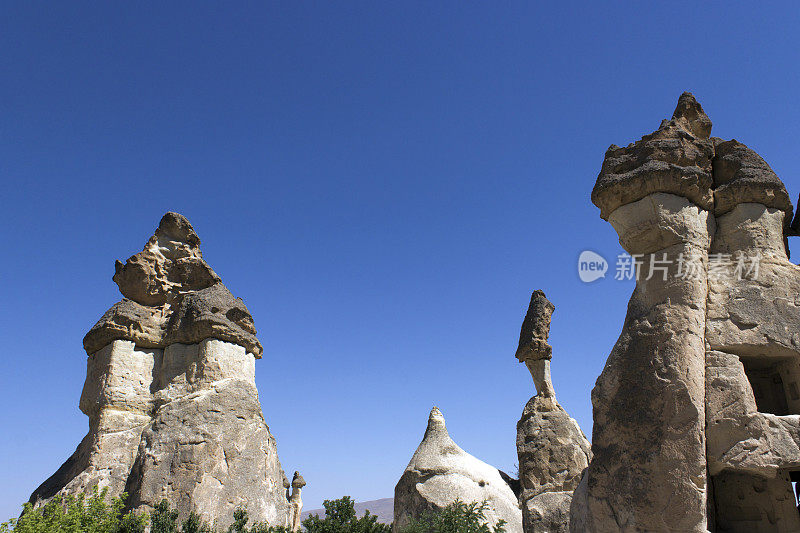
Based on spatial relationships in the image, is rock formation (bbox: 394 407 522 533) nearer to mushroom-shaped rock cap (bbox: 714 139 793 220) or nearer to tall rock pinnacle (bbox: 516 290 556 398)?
tall rock pinnacle (bbox: 516 290 556 398)

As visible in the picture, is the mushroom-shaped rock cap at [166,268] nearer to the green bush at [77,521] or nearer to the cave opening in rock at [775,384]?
the green bush at [77,521]

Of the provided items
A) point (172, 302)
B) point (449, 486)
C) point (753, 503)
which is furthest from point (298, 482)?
point (753, 503)

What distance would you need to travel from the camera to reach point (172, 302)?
1141 centimetres

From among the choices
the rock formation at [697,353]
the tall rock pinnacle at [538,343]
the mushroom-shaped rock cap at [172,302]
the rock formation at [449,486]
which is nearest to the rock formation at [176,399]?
the mushroom-shaped rock cap at [172,302]

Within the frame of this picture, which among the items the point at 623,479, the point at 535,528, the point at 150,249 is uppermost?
the point at 150,249

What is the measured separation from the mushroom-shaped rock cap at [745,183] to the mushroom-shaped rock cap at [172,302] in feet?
26.4

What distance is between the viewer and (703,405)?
5852 millimetres

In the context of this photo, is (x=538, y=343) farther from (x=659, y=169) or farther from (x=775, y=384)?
(x=659, y=169)

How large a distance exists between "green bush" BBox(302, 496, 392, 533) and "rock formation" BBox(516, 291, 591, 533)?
5.88m

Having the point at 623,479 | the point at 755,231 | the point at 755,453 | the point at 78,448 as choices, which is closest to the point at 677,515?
the point at 623,479

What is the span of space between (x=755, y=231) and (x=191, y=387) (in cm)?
881

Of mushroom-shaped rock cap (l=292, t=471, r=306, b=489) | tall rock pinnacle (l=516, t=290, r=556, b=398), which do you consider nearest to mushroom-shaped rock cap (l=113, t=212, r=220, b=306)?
tall rock pinnacle (l=516, t=290, r=556, b=398)

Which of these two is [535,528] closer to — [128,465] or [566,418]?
[566,418]

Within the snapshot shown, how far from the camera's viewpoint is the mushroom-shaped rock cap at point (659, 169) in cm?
675
